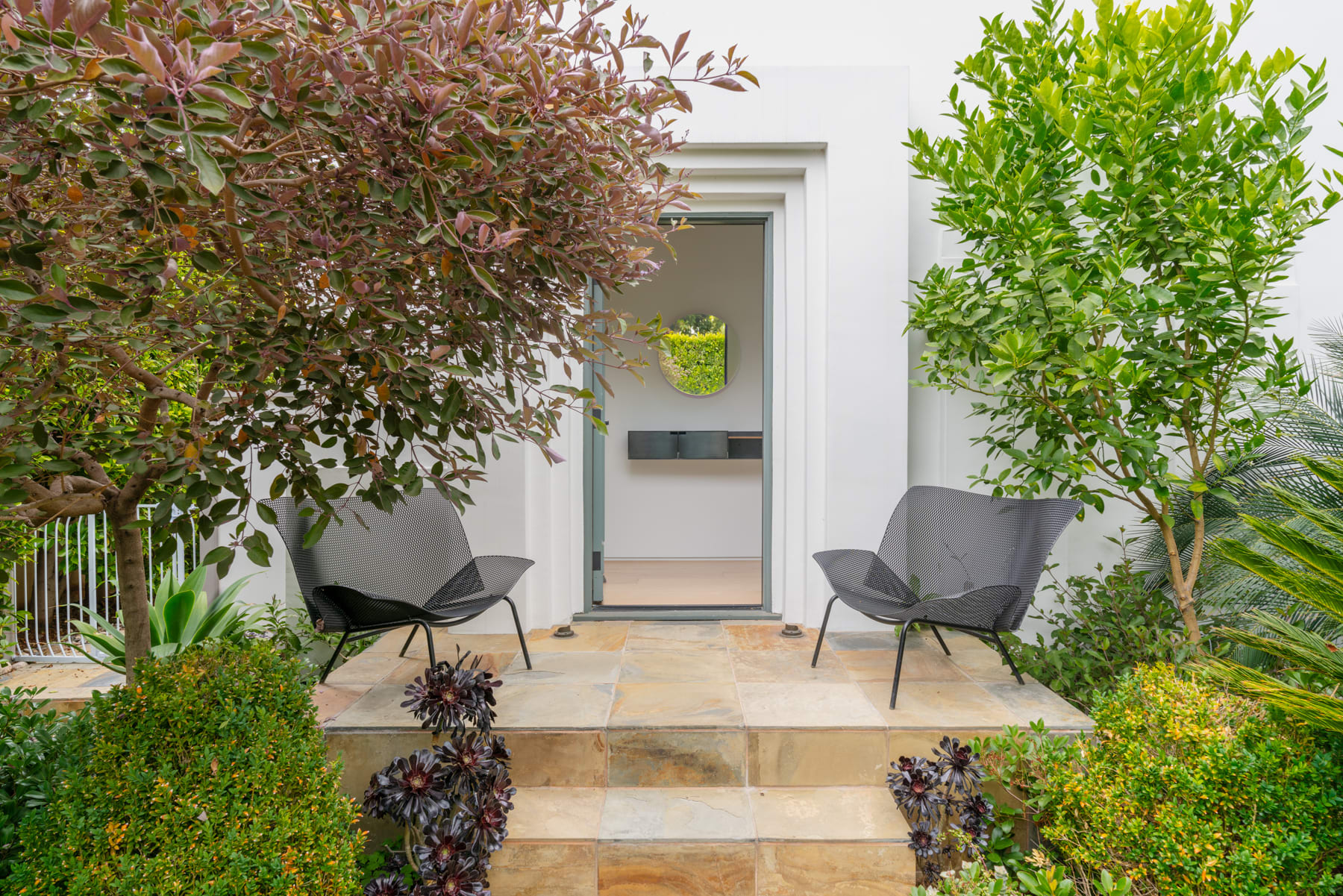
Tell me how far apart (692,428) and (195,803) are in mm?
4876

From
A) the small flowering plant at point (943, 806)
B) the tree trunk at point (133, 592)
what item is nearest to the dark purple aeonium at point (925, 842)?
the small flowering plant at point (943, 806)

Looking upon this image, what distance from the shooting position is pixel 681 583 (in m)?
4.85

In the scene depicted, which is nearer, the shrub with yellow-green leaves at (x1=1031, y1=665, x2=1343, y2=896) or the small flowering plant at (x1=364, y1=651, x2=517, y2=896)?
the shrub with yellow-green leaves at (x1=1031, y1=665, x2=1343, y2=896)

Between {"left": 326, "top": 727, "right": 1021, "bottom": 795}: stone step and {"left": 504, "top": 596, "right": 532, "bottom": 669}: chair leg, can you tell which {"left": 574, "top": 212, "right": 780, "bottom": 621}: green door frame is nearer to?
{"left": 504, "top": 596, "right": 532, "bottom": 669}: chair leg

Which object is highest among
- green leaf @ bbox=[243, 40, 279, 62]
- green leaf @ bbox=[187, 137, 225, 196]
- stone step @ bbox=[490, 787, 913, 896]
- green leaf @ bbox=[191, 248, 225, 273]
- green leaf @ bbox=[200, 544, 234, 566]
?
green leaf @ bbox=[243, 40, 279, 62]

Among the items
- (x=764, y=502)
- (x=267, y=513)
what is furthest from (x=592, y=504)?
(x=267, y=513)

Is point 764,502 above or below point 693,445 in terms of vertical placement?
below

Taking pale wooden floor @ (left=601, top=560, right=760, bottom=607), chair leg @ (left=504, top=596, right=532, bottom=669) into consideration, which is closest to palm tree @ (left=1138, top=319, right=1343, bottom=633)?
pale wooden floor @ (left=601, top=560, right=760, bottom=607)

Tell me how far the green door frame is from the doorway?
2.05 meters

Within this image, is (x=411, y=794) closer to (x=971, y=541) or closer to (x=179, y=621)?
(x=179, y=621)

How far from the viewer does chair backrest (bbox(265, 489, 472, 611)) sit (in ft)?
8.12

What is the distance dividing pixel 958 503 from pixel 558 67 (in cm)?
244

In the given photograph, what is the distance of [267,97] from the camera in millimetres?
982

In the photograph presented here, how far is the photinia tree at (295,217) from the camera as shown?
87 centimetres
